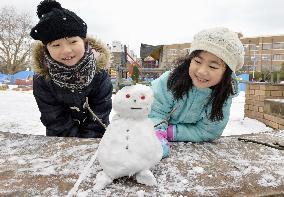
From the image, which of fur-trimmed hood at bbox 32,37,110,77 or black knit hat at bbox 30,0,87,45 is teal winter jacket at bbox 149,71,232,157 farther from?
black knit hat at bbox 30,0,87,45

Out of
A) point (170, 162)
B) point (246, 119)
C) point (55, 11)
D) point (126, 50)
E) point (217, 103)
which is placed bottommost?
point (246, 119)

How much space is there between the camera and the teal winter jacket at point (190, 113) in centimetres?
190

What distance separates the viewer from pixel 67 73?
2072 mm

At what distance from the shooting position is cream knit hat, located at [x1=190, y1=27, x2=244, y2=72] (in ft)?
5.50

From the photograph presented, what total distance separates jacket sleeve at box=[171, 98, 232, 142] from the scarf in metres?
0.68

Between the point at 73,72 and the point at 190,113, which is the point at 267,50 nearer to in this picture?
the point at 190,113

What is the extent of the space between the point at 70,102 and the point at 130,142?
3.62 feet

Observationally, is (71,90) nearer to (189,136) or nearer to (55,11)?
(55,11)

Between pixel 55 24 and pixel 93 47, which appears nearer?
pixel 55 24

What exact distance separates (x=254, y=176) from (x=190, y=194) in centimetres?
37

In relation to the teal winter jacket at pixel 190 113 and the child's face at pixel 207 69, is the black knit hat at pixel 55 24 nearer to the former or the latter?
the teal winter jacket at pixel 190 113

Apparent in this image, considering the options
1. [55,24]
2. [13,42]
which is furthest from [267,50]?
[55,24]

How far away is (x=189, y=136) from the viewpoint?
194 centimetres

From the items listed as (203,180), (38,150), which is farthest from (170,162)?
(38,150)
